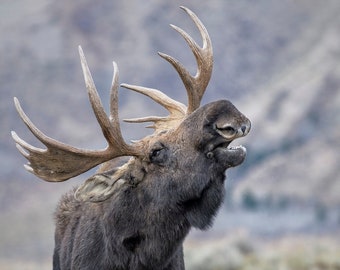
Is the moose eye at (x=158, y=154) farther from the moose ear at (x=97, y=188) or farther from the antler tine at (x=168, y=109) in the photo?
the antler tine at (x=168, y=109)

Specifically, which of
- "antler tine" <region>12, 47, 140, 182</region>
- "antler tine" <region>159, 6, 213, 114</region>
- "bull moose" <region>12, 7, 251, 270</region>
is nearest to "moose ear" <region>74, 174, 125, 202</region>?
"bull moose" <region>12, 7, 251, 270</region>

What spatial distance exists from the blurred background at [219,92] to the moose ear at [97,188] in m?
28.9

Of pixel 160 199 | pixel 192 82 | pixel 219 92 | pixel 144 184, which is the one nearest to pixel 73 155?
pixel 144 184

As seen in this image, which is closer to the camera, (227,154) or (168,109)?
(227,154)

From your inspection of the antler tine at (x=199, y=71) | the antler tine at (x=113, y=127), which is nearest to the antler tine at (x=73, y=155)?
the antler tine at (x=113, y=127)

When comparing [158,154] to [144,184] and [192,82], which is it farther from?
[192,82]

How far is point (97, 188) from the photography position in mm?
8141

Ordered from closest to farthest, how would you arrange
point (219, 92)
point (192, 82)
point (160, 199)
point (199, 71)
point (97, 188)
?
point (160, 199), point (97, 188), point (192, 82), point (199, 71), point (219, 92)

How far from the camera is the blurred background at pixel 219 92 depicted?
4597 centimetres

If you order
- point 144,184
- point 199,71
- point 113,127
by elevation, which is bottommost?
point 144,184

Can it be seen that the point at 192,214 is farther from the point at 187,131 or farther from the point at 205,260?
the point at 205,260

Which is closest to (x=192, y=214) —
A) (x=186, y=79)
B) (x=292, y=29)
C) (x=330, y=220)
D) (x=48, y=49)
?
(x=186, y=79)

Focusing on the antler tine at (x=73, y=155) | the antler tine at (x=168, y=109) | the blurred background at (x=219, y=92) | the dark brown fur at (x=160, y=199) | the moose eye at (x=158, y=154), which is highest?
the blurred background at (x=219, y=92)

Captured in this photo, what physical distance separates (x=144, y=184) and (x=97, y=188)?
406mm
